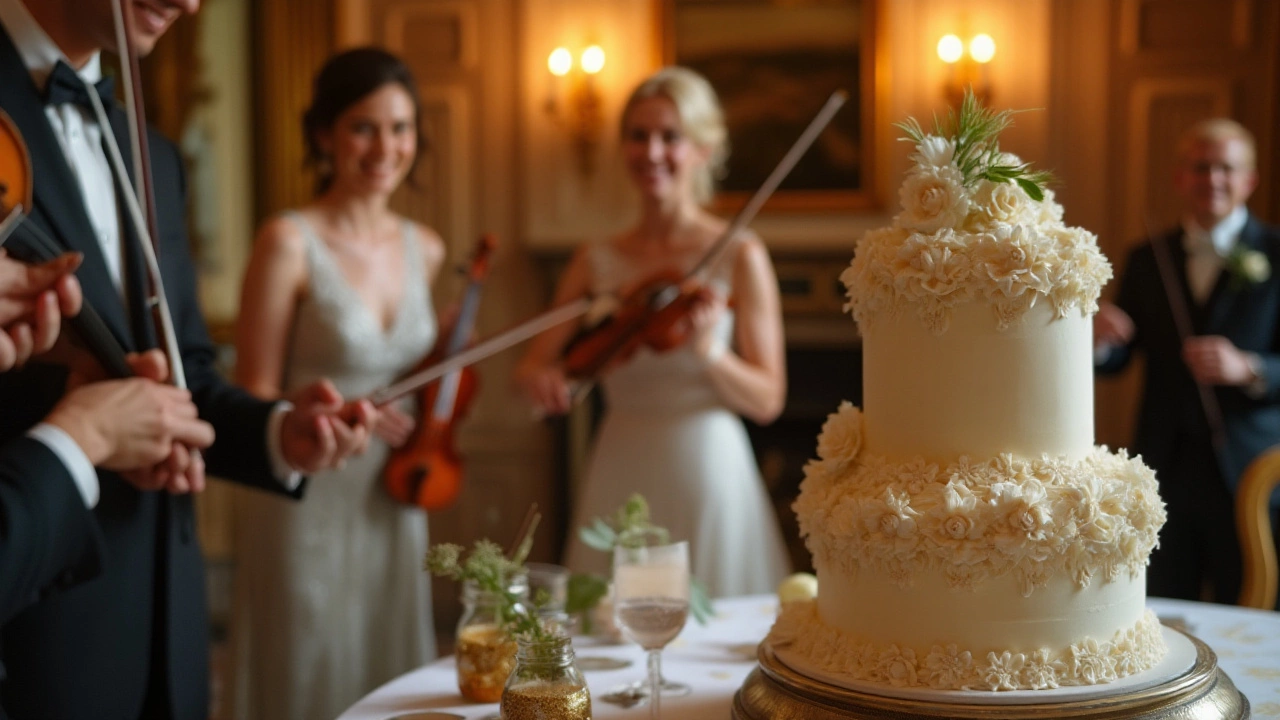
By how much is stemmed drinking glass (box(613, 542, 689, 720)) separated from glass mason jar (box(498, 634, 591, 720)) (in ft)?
0.51

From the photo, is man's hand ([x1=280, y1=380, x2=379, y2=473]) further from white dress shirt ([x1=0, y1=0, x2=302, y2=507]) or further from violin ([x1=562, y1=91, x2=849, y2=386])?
violin ([x1=562, y1=91, x2=849, y2=386])

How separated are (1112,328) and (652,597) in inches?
99.3

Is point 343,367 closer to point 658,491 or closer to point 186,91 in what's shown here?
point 658,491

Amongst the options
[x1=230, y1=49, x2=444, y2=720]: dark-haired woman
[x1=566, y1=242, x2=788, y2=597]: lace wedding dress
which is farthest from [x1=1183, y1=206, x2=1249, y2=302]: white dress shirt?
[x1=230, y1=49, x2=444, y2=720]: dark-haired woman

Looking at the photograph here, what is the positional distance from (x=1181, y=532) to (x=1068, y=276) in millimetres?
2731

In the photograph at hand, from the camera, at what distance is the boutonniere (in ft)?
12.2

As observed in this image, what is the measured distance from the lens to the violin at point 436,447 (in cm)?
297

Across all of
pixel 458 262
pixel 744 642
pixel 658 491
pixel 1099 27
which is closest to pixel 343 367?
pixel 658 491

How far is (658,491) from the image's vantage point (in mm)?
3246

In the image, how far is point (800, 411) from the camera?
5148 millimetres

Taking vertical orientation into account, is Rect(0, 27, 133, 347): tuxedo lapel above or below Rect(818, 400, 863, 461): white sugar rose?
above

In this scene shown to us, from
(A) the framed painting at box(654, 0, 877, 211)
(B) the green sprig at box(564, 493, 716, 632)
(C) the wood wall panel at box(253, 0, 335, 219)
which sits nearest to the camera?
(B) the green sprig at box(564, 493, 716, 632)

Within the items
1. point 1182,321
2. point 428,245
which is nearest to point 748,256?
point 428,245

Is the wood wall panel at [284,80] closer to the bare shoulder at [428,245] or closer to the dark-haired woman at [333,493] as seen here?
the bare shoulder at [428,245]
